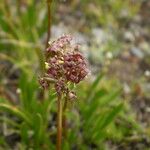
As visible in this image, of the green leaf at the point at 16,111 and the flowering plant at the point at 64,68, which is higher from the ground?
the green leaf at the point at 16,111

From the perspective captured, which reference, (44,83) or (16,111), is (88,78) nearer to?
(16,111)

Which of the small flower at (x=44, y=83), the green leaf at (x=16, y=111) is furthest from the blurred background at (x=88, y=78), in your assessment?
the small flower at (x=44, y=83)

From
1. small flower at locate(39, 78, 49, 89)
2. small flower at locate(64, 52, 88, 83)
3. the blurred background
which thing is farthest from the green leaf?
small flower at locate(64, 52, 88, 83)

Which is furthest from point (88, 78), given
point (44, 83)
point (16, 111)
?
point (44, 83)

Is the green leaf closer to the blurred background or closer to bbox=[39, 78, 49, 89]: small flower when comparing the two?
the blurred background

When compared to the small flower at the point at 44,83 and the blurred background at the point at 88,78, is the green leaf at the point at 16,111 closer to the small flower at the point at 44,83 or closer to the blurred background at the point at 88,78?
the blurred background at the point at 88,78
